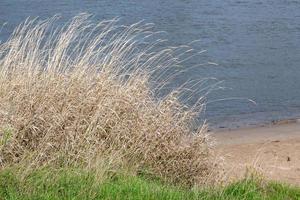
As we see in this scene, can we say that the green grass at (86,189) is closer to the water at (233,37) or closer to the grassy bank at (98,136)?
the grassy bank at (98,136)

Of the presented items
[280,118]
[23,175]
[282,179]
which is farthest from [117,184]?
[280,118]

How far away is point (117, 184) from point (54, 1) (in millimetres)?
18158

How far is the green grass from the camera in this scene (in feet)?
18.9

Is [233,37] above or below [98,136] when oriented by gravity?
below

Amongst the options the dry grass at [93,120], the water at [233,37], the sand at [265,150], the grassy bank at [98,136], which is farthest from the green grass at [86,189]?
the water at [233,37]

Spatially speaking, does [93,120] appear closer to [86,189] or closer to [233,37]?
[86,189]

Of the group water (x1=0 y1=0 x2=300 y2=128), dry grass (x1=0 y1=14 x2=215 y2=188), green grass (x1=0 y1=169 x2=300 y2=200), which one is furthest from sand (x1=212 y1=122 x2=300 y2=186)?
green grass (x1=0 y1=169 x2=300 y2=200)

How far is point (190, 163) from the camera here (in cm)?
773

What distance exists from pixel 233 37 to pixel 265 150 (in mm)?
9090

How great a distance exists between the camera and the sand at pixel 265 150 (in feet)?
30.9

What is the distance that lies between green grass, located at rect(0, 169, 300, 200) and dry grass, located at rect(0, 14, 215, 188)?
334 mm

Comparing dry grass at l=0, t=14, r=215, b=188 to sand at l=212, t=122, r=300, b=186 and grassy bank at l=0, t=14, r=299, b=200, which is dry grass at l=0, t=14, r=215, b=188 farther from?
sand at l=212, t=122, r=300, b=186

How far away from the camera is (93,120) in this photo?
23.9ft

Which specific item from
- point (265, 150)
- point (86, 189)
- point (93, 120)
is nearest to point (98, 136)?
point (93, 120)
